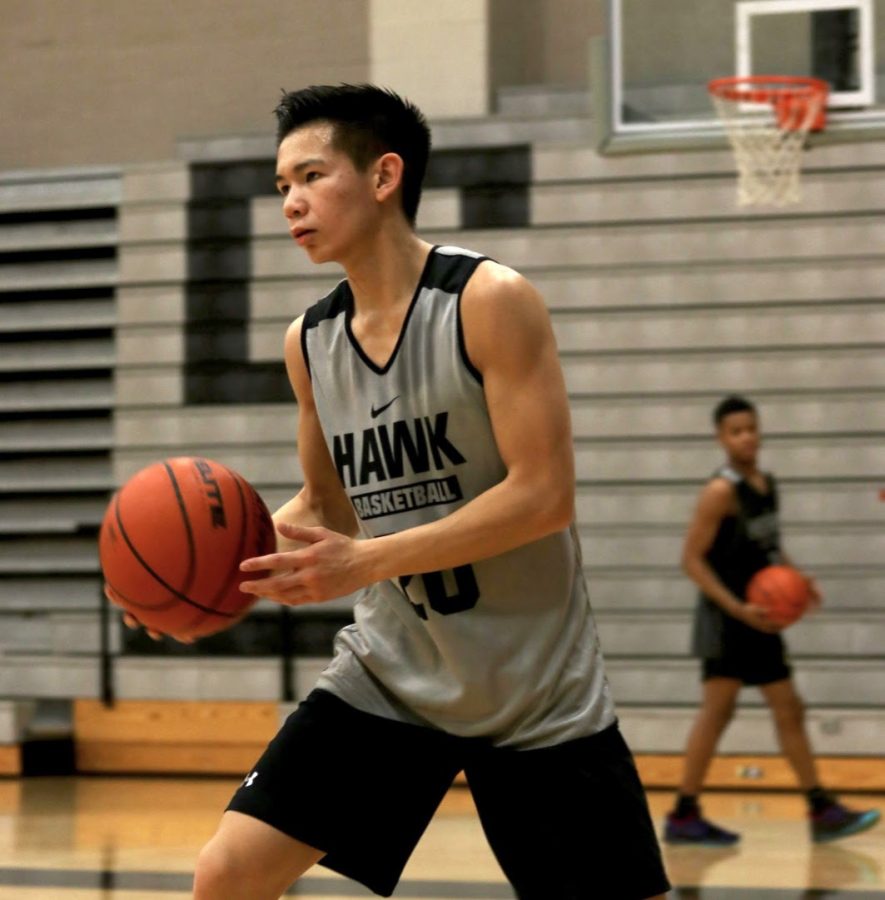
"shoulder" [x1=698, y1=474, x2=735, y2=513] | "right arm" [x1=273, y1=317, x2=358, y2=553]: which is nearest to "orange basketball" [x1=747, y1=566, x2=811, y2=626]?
"shoulder" [x1=698, y1=474, x2=735, y2=513]

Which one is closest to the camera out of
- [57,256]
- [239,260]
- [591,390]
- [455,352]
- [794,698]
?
[455,352]

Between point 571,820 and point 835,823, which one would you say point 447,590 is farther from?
point 835,823

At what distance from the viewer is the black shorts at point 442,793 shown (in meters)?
2.21

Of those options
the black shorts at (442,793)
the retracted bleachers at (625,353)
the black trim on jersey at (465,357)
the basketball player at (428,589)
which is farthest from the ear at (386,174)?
the retracted bleachers at (625,353)

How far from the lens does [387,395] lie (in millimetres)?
2363

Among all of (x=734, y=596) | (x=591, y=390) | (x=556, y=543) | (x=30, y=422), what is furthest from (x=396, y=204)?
Result: (x=30, y=422)

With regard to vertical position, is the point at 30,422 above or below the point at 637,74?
below

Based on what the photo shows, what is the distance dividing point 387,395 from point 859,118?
4.45 meters

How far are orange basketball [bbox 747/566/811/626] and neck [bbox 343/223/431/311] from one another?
307cm

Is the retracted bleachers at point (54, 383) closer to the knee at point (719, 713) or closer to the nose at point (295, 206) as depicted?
the knee at point (719, 713)

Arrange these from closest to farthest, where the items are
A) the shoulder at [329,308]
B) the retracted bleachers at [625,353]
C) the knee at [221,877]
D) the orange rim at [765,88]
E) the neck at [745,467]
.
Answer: the knee at [221,877], the shoulder at [329,308], the neck at [745,467], the orange rim at [765,88], the retracted bleachers at [625,353]

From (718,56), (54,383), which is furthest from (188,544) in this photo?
(54,383)

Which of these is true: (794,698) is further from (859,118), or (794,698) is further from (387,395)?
(387,395)

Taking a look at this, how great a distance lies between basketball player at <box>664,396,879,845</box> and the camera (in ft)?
17.2
